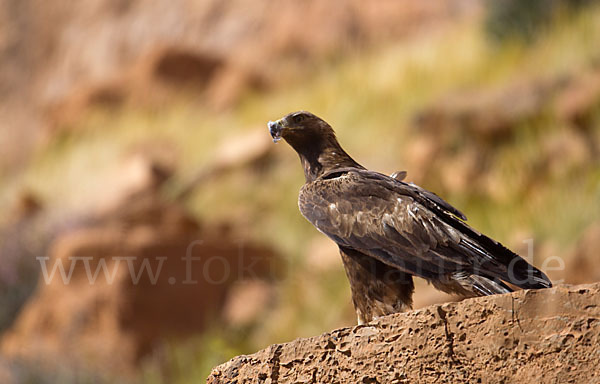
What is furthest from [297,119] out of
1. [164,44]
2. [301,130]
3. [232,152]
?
[164,44]

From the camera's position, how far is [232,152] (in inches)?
570

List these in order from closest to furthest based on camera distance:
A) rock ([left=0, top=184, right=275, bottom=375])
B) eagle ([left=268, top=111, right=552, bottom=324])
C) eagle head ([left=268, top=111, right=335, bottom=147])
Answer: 1. eagle ([left=268, top=111, right=552, bottom=324])
2. eagle head ([left=268, top=111, right=335, bottom=147])
3. rock ([left=0, top=184, right=275, bottom=375])

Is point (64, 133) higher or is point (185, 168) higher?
point (64, 133)

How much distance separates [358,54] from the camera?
17.9 m

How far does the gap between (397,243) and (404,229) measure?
0.23 feet

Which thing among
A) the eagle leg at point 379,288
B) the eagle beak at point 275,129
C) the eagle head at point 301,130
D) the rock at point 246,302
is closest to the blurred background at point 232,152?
the rock at point 246,302

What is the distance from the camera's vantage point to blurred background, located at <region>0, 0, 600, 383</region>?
9875 millimetres

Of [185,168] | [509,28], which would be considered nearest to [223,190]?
[185,168]

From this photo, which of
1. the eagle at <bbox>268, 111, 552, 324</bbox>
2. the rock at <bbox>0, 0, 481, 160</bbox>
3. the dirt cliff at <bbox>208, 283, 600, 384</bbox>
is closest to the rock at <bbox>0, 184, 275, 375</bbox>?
the eagle at <bbox>268, 111, 552, 324</bbox>

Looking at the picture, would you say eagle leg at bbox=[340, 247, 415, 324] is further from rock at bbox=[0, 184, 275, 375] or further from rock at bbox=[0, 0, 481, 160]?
rock at bbox=[0, 0, 481, 160]

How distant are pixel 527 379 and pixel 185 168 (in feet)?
41.9

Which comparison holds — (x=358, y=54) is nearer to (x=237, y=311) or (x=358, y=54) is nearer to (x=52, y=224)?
(x=52, y=224)

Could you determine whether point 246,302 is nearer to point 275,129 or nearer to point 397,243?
point 275,129

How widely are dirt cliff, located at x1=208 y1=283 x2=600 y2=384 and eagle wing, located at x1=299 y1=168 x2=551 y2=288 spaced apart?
64 centimetres
